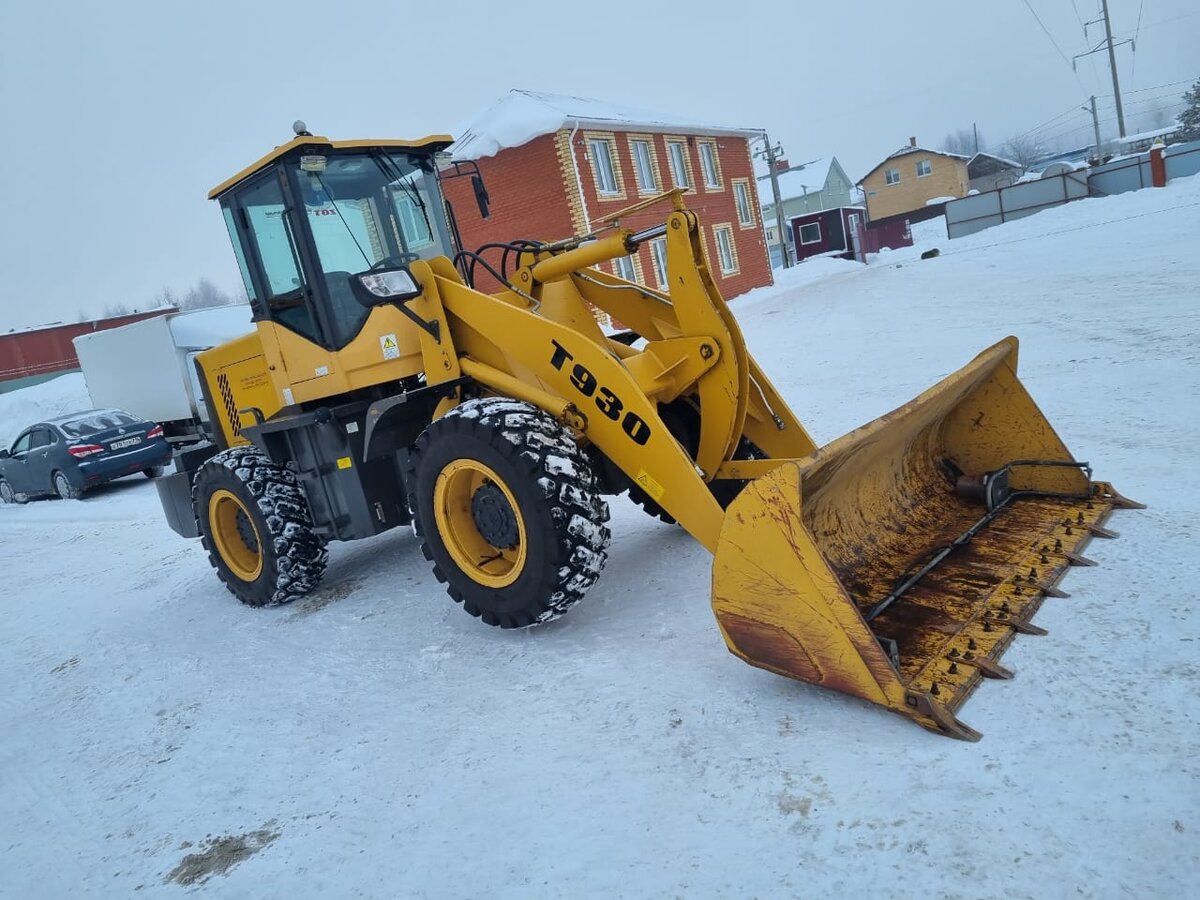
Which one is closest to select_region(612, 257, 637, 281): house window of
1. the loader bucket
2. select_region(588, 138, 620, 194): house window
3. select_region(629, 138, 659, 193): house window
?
select_region(588, 138, 620, 194): house window

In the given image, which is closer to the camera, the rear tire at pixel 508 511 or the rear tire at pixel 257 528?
the rear tire at pixel 508 511

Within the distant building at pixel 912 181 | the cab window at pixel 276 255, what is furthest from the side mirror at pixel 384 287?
the distant building at pixel 912 181

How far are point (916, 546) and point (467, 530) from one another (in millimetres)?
2380

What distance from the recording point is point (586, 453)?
15.0ft

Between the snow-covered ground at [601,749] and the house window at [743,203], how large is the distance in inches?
1060

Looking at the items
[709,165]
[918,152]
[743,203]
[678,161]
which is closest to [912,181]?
[918,152]

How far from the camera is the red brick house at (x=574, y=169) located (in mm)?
23203

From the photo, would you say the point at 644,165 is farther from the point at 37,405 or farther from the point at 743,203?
the point at 37,405

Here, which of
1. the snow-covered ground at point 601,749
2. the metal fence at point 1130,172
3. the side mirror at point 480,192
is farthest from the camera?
the metal fence at point 1130,172

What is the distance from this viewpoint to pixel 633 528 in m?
6.01

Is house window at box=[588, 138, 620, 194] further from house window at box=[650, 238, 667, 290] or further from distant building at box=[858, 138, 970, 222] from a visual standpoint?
distant building at box=[858, 138, 970, 222]

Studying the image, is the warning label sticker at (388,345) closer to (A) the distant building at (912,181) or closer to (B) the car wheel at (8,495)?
(B) the car wheel at (8,495)

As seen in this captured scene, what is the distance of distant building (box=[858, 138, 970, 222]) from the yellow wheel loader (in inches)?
2444

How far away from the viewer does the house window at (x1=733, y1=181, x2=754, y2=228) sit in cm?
3209
